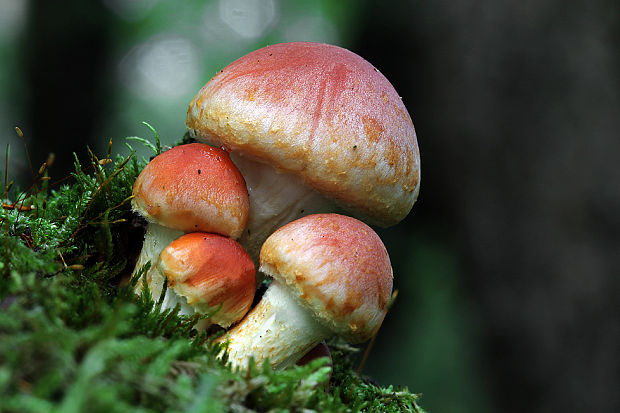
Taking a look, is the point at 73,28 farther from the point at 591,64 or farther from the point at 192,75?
the point at 591,64

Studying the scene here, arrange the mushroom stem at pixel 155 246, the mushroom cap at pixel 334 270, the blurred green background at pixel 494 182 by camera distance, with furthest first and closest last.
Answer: the blurred green background at pixel 494 182 < the mushroom stem at pixel 155 246 < the mushroom cap at pixel 334 270

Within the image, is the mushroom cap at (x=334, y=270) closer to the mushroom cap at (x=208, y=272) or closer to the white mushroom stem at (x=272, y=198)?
the mushroom cap at (x=208, y=272)

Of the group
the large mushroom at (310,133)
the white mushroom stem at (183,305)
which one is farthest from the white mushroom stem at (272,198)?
the white mushroom stem at (183,305)

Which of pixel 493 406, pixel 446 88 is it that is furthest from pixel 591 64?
pixel 493 406

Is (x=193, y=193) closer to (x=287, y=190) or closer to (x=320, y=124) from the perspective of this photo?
(x=287, y=190)

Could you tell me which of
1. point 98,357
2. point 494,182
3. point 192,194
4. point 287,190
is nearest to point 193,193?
point 192,194

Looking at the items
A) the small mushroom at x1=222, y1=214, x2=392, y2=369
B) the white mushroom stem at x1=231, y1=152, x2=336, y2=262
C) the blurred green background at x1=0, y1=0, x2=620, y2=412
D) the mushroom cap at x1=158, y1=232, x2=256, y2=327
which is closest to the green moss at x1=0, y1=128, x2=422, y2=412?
the mushroom cap at x1=158, y1=232, x2=256, y2=327

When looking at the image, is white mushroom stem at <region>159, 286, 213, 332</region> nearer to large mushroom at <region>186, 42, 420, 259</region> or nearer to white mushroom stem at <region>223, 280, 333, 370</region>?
white mushroom stem at <region>223, 280, 333, 370</region>
